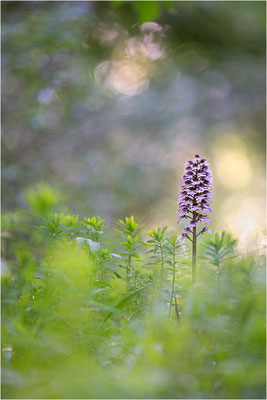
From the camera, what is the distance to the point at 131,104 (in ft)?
12.4

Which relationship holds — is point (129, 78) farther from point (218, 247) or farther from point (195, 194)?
point (218, 247)

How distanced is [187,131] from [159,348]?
12.0 ft

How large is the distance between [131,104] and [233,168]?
1.42 meters

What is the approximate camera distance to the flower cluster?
77cm

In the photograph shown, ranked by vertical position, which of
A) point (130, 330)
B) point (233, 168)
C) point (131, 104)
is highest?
point (131, 104)

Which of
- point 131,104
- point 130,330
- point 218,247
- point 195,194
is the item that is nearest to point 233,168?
point 131,104

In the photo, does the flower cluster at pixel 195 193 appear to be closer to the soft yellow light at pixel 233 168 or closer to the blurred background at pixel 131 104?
the blurred background at pixel 131 104

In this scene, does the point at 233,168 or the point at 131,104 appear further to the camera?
the point at 233,168

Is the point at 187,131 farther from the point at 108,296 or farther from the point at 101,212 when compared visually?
the point at 108,296

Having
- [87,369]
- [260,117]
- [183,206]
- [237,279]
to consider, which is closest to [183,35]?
[260,117]

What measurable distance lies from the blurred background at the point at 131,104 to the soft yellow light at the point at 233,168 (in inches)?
0.5

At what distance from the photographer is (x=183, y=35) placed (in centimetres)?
327

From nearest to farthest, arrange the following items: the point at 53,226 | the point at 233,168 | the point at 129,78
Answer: the point at 53,226 < the point at 129,78 < the point at 233,168

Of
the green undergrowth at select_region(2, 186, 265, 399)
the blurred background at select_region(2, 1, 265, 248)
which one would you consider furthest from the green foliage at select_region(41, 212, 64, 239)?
the blurred background at select_region(2, 1, 265, 248)
